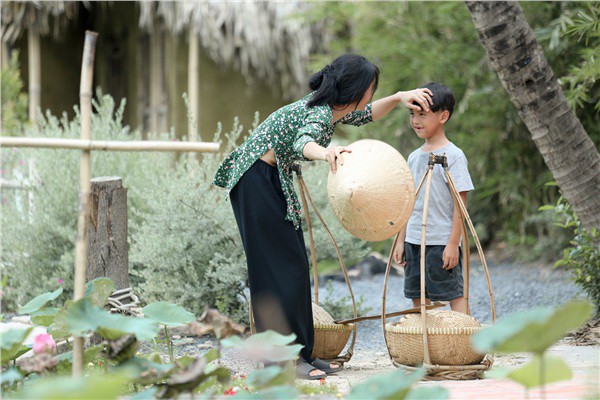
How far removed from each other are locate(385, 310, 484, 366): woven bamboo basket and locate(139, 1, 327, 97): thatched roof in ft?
18.7

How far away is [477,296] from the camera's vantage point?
5.73 metres

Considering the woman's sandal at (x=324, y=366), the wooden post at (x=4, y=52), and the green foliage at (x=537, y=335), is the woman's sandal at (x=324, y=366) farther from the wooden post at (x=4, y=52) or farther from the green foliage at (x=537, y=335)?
the wooden post at (x=4, y=52)

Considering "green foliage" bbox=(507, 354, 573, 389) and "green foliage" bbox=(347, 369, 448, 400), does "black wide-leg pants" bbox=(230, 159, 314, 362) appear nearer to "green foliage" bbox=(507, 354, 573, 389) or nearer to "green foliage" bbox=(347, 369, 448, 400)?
"green foliage" bbox=(347, 369, 448, 400)

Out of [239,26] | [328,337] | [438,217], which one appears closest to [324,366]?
[328,337]

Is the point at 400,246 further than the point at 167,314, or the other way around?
the point at 400,246

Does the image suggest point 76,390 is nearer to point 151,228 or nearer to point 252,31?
point 151,228

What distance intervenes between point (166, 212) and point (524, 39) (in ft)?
7.36

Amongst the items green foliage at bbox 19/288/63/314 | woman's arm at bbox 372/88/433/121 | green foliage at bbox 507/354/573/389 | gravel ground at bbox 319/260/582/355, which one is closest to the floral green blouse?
woman's arm at bbox 372/88/433/121

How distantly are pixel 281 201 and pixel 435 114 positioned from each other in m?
0.83

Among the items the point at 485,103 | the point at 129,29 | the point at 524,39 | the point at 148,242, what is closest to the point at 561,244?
the point at 485,103

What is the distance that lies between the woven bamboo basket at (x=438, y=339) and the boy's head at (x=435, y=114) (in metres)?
0.83

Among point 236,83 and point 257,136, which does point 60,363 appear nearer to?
point 257,136

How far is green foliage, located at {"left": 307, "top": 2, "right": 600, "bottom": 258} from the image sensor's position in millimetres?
7043

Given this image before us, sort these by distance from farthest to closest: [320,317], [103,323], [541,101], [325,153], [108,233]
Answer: [108,233], [541,101], [320,317], [325,153], [103,323]
